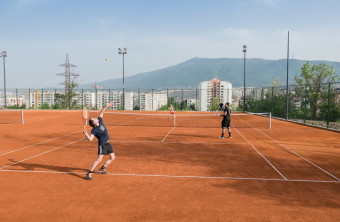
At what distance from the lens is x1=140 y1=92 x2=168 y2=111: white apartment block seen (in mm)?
43094

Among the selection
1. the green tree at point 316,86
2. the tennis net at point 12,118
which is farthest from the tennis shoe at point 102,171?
the green tree at point 316,86

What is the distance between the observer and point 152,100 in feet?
147

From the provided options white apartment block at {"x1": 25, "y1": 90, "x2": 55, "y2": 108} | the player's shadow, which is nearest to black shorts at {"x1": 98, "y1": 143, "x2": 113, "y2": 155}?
the player's shadow

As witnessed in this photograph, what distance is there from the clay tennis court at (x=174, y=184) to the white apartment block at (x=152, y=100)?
3172 cm

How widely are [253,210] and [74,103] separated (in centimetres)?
4197

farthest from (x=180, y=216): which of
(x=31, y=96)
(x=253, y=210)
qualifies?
(x=31, y=96)

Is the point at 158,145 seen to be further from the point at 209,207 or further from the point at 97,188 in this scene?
the point at 209,207

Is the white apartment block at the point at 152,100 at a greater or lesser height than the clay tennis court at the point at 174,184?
greater

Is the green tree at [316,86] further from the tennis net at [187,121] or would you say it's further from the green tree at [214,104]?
the green tree at [214,104]

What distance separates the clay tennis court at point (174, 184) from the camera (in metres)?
4.99

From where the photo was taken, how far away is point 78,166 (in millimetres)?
8281

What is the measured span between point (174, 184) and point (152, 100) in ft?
126

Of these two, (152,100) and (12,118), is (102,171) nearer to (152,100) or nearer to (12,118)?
(12,118)

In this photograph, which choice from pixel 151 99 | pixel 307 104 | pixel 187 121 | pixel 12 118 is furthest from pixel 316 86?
pixel 12 118
